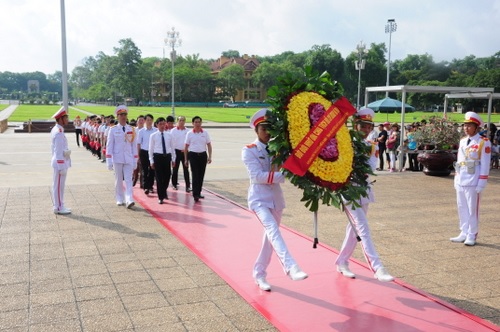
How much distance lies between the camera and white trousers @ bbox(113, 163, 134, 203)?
9.17 metres

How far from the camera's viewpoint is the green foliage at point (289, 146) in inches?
176

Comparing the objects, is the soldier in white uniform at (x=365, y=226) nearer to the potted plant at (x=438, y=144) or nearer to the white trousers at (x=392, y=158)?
the potted plant at (x=438, y=144)

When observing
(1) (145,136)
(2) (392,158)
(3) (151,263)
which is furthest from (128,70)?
(3) (151,263)

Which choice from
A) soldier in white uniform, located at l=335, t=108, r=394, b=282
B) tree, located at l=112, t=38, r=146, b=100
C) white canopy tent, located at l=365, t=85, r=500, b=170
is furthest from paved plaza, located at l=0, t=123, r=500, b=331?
tree, located at l=112, t=38, r=146, b=100

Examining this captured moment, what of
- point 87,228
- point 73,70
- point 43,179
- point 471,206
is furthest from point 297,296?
point 73,70

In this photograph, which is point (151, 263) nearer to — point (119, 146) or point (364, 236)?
point (364, 236)

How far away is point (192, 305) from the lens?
464 cm

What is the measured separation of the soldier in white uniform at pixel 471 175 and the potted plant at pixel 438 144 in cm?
727

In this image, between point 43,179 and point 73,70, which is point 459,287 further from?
point 73,70

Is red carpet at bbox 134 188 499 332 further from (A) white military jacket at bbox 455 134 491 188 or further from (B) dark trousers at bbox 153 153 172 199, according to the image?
(B) dark trousers at bbox 153 153 172 199

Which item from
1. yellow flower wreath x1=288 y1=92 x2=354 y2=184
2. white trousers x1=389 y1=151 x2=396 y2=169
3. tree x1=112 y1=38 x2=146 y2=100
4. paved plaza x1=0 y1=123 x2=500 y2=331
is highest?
tree x1=112 y1=38 x2=146 y2=100

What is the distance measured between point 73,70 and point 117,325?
184213 mm

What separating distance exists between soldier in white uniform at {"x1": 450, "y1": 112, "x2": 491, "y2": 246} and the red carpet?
6.87 feet

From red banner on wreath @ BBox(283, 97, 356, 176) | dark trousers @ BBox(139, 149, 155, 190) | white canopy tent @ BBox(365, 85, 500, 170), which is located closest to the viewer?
red banner on wreath @ BBox(283, 97, 356, 176)
